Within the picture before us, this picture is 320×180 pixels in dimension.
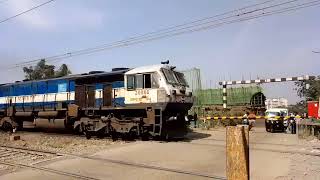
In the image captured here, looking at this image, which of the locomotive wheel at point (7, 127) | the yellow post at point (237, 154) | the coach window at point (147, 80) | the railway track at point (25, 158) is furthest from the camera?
the locomotive wheel at point (7, 127)

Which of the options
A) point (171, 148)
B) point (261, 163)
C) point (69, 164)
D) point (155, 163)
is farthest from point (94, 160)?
point (261, 163)

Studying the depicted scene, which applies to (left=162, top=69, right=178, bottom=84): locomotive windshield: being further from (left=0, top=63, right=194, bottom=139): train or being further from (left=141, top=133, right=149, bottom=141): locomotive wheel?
(left=141, top=133, right=149, bottom=141): locomotive wheel

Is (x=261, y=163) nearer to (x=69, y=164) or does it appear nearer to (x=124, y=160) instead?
(x=124, y=160)

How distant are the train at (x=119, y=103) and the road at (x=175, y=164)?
273 cm

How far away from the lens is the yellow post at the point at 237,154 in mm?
4758

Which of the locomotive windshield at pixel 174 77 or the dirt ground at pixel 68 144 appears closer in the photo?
the dirt ground at pixel 68 144

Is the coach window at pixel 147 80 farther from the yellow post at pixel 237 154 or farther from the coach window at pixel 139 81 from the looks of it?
the yellow post at pixel 237 154

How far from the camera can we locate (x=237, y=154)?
4793mm

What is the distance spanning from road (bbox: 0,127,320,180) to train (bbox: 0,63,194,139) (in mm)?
2729

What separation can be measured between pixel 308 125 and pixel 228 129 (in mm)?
18858

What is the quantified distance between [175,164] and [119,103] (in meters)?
8.22

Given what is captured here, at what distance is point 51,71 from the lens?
57.2 metres

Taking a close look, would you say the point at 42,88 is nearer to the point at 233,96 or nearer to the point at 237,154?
the point at 233,96

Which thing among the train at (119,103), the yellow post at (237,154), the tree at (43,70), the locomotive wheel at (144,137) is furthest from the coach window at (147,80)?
the tree at (43,70)
